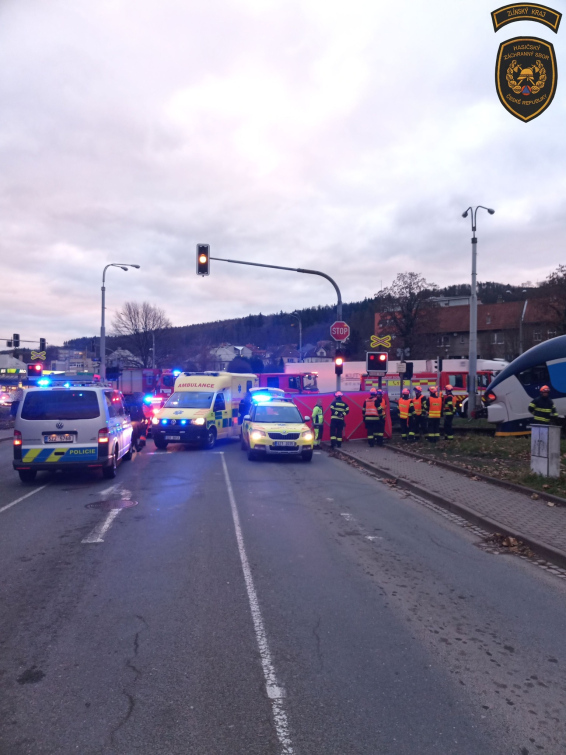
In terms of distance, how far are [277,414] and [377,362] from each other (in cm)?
410

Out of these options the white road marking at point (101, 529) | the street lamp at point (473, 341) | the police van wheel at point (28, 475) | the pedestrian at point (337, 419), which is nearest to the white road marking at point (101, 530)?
the white road marking at point (101, 529)

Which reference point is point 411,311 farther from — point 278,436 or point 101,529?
point 101,529

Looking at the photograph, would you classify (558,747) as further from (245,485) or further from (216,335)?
(216,335)

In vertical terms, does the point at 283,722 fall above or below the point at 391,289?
below

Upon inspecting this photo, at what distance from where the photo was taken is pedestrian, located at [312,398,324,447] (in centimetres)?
2034

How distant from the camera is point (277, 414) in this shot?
1755 cm

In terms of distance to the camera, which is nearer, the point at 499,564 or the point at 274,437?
the point at 499,564

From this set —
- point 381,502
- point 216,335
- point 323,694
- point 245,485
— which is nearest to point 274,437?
point 245,485

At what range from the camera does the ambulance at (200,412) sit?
18.8 m

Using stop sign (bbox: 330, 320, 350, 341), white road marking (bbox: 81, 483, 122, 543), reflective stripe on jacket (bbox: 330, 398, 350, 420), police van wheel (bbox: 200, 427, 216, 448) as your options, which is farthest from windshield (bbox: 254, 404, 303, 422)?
white road marking (bbox: 81, 483, 122, 543)

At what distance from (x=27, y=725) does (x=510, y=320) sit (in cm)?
8288

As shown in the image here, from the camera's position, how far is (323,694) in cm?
394

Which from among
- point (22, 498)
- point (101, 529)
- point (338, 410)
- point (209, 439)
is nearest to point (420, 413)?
point (338, 410)

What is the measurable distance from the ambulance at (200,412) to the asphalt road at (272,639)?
949 cm
